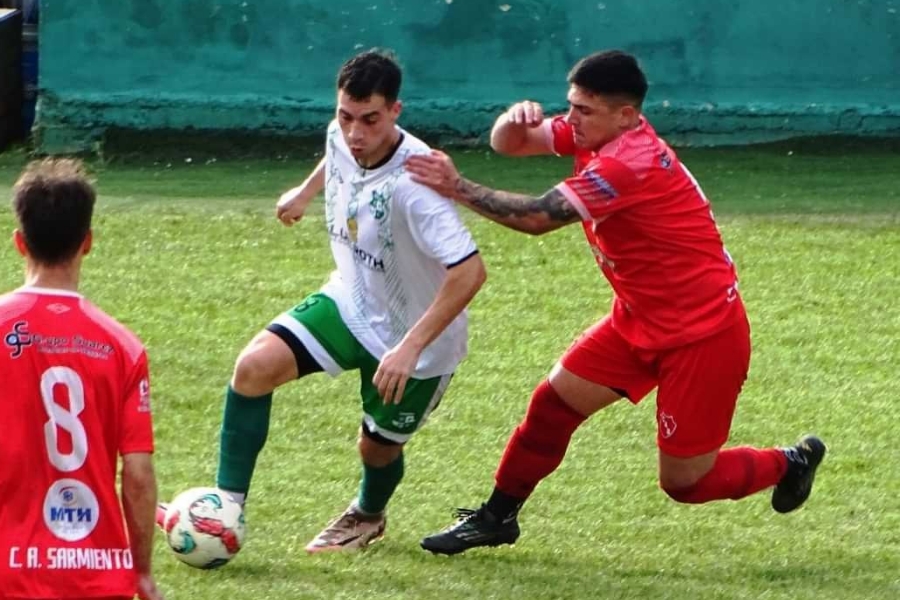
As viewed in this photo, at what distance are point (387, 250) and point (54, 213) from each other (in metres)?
1.99

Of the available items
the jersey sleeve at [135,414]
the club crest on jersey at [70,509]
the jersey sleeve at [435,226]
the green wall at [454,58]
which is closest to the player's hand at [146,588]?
the club crest on jersey at [70,509]

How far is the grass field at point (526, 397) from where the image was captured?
5766 mm

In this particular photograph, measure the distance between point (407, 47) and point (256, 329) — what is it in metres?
6.32

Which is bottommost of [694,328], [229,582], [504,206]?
[229,582]

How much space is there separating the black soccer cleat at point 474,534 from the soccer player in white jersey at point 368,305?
0.24 meters

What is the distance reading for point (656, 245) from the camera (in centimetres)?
564

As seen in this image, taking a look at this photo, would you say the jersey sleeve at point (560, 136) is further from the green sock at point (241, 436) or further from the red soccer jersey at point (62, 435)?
the red soccer jersey at point (62, 435)

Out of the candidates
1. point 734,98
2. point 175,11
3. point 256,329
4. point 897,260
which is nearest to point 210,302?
point 256,329

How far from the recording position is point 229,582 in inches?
217

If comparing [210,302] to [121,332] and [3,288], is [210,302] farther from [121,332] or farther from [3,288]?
[121,332]

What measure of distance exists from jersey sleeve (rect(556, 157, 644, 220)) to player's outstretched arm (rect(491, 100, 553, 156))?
55 centimetres

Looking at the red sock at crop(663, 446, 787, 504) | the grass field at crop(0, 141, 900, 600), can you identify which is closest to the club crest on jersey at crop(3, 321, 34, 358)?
the grass field at crop(0, 141, 900, 600)

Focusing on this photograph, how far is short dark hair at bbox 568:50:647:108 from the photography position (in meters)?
5.55

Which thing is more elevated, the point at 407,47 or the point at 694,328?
the point at 694,328
